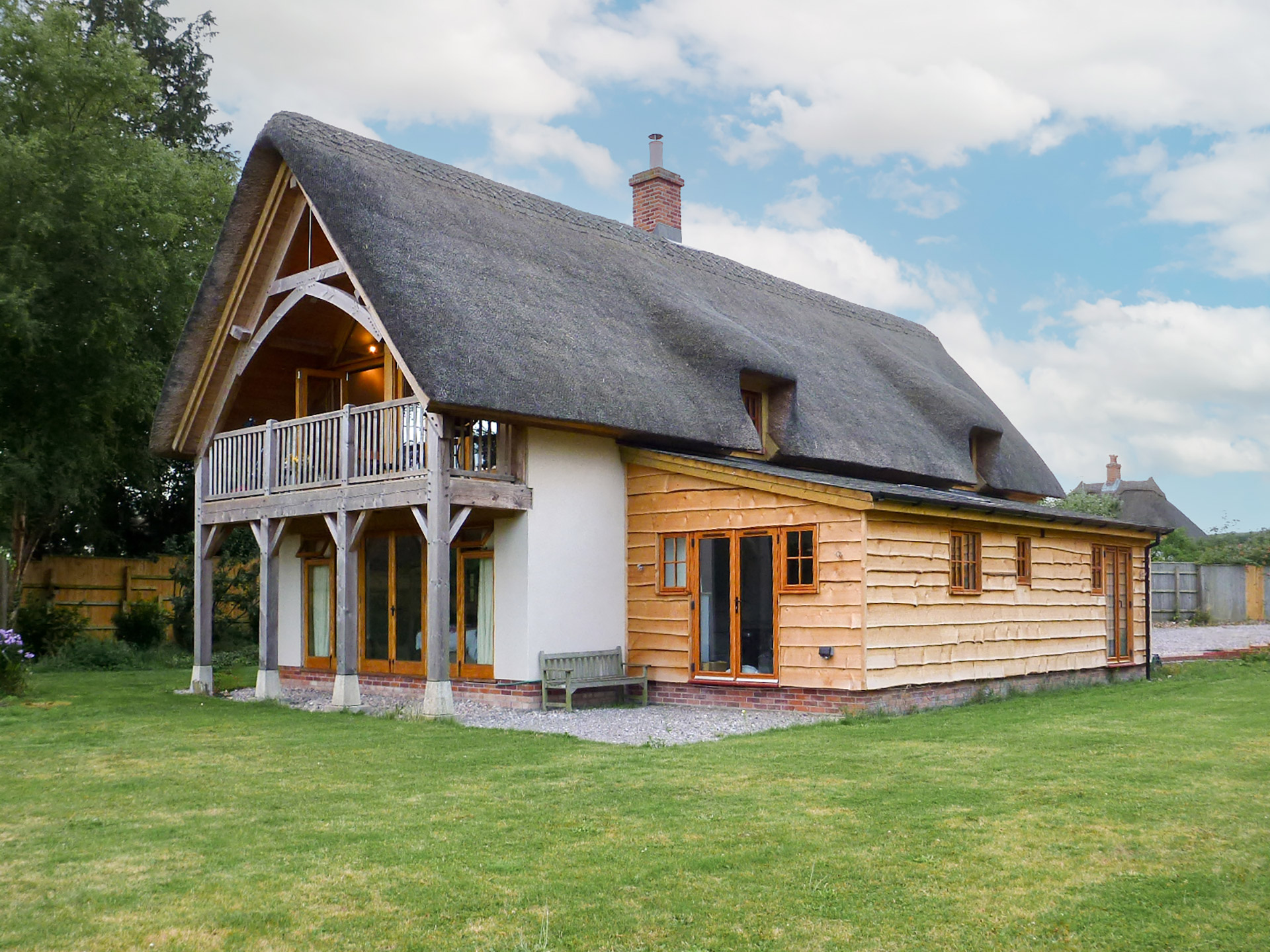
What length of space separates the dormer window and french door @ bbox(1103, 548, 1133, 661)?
18.2 feet

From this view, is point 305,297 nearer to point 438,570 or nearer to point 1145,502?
point 438,570

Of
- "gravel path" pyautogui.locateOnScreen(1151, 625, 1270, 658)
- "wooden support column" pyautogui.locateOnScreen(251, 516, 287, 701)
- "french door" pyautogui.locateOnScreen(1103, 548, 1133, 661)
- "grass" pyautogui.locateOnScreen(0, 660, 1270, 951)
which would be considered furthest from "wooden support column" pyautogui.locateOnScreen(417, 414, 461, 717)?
"gravel path" pyautogui.locateOnScreen(1151, 625, 1270, 658)

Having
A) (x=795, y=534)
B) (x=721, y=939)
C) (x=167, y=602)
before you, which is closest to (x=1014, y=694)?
(x=795, y=534)

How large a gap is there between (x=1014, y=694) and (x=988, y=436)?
7568mm

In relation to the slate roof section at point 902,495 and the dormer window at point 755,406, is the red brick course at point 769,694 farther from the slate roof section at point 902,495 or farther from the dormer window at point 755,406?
the dormer window at point 755,406

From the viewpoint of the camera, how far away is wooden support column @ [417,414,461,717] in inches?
499

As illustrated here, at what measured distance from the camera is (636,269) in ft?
57.9

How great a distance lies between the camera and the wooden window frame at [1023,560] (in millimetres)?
15195

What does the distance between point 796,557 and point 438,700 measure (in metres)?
4.17

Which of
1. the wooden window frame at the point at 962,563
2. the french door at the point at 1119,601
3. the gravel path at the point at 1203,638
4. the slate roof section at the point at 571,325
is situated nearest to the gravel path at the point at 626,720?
the wooden window frame at the point at 962,563

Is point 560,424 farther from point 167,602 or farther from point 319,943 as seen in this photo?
point 167,602

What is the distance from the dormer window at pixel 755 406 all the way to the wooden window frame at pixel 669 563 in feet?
9.38

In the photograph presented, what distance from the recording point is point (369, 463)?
545 inches

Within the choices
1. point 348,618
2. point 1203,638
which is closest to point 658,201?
point 348,618
